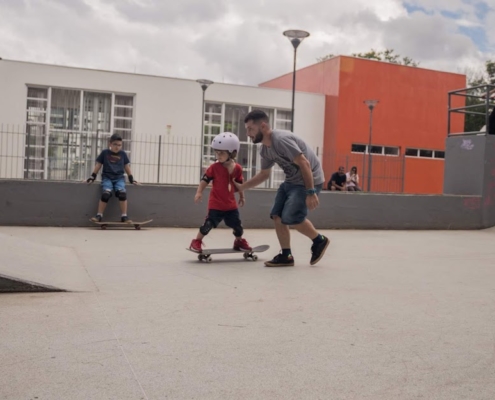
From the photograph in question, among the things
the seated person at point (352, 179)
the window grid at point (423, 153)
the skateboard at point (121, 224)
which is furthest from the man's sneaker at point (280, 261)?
the window grid at point (423, 153)

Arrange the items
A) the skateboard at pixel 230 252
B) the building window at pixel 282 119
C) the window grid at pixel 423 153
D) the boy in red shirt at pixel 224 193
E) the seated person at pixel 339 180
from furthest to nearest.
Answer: the window grid at pixel 423 153 < the building window at pixel 282 119 < the seated person at pixel 339 180 < the boy in red shirt at pixel 224 193 < the skateboard at pixel 230 252

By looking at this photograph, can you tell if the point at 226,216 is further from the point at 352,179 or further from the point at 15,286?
the point at 352,179

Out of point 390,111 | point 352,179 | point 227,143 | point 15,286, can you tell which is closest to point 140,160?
point 352,179

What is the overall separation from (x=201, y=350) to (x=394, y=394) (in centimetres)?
110

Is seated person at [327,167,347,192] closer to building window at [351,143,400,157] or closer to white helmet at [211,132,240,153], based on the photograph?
building window at [351,143,400,157]

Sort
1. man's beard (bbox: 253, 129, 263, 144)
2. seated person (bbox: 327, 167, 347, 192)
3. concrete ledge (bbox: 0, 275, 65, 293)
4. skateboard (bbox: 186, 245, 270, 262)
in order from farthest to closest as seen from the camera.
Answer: seated person (bbox: 327, 167, 347, 192), skateboard (bbox: 186, 245, 270, 262), man's beard (bbox: 253, 129, 263, 144), concrete ledge (bbox: 0, 275, 65, 293)

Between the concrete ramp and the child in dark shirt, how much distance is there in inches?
134

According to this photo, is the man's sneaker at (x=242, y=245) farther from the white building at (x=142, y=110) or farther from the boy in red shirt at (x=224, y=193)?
the white building at (x=142, y=110)

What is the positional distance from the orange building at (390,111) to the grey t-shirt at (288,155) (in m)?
20.5

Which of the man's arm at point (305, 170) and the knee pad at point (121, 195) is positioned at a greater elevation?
the man's arm at point (305, 170)

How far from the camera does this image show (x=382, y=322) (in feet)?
13.7

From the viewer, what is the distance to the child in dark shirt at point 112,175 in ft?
35.0

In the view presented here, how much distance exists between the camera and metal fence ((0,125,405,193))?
56.3 feet

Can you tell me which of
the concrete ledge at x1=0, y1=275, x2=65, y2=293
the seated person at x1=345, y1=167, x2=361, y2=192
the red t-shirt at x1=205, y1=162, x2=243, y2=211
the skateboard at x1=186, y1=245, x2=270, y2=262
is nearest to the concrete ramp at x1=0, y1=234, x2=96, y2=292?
the concrete ledge at x1=0, y1=275, x2=65, y2=293
